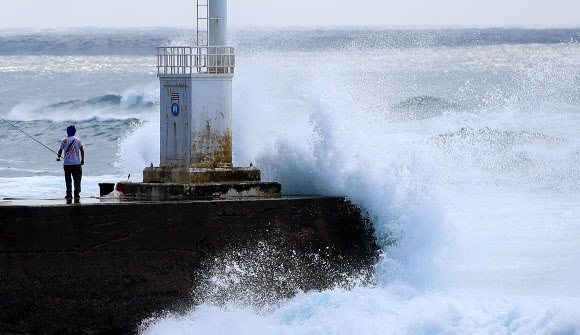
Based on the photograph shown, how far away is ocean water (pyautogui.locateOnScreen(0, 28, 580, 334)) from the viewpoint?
11.9 metres

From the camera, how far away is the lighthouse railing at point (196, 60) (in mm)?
12633

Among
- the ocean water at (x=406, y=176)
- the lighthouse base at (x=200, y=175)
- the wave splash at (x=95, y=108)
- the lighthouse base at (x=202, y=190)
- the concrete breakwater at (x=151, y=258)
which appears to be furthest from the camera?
the wave splash at (x=95, y=108)

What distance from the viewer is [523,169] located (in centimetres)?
2128

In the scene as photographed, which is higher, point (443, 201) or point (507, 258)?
point (443, 201)

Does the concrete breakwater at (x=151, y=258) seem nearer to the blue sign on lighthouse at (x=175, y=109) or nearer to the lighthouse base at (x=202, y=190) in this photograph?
the lighthouse base at (x=202, y=190)

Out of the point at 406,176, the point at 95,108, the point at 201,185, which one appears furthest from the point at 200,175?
the point at 95,108

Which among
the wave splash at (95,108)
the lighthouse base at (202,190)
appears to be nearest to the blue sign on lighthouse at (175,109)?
the lighthouse base at (202,190)

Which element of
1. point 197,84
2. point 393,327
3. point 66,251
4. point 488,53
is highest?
point 488,53

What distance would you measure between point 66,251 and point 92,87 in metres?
35.6

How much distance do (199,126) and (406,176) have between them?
2.84 m

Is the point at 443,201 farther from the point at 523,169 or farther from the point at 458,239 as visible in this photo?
the point at 523,169

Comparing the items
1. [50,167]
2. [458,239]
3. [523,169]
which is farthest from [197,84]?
[50,167]

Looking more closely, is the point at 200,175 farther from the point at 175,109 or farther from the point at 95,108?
the point at 95,108

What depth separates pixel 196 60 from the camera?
499 inches
